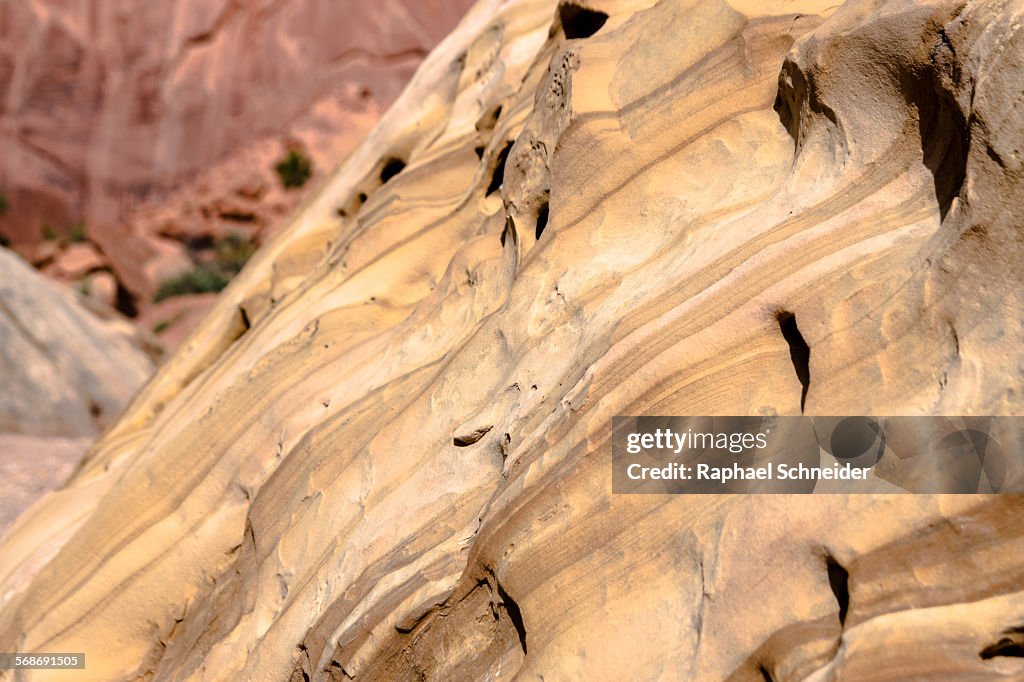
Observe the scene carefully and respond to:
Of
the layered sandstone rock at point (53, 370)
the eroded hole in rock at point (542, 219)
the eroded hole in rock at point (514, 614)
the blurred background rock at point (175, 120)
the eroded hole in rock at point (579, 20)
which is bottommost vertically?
the eroded hole in rock at point (514, 614)

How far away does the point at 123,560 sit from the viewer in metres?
3.33

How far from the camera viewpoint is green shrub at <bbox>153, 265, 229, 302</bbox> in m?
16.0

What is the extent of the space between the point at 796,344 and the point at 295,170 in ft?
51.0

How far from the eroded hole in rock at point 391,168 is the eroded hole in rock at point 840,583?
3119 millimetres

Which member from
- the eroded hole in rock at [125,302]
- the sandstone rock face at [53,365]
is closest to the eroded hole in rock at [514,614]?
the sandstone rock face at [53,365]

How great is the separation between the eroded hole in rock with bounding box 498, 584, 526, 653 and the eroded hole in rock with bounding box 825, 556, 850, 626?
2.24 ft

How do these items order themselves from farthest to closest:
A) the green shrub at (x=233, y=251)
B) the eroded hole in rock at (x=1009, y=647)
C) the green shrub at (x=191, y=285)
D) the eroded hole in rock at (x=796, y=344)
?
the green shrub at (x=233, y=251) < the green shrub at (x=191, y=285) < the eroded hole in rock at (x=796, y=344) < the eroded hole in rock at (x=1009, y=647)

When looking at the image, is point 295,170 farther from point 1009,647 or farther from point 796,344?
point 1009,647

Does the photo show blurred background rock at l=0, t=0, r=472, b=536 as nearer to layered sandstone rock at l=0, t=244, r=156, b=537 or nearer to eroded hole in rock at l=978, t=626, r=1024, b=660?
layered sandstone rock at l=0, t=244, r=156, b=537

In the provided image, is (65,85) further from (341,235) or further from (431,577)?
(431,577)

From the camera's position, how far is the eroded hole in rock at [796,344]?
2.10m

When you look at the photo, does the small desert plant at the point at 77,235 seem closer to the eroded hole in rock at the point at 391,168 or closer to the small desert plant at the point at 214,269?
the small desert plant at the point at 214,269

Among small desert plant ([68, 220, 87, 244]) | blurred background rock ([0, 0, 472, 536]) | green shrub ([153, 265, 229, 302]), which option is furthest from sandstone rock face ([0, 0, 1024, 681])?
small desert plant ([68, 220, 87, 244])

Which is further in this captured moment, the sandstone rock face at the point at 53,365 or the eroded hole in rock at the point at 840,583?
the sandstone rock face at the point at 53,365
